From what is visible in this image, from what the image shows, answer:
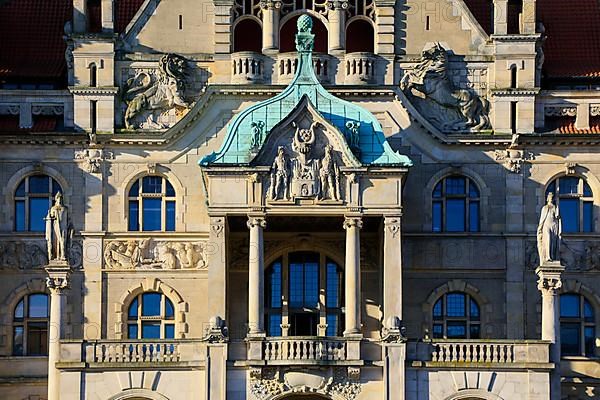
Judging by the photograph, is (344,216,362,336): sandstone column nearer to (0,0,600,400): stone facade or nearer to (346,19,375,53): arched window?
(0,0,600,400): stone facade

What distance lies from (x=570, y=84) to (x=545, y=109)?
125 cm

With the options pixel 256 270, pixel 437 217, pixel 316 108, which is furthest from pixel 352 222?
pixel 437 217

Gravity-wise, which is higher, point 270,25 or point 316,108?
point 270,25

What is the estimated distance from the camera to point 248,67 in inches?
2128

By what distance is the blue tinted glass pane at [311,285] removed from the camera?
2120 inches

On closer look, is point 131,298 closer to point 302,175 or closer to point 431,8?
point 302,175

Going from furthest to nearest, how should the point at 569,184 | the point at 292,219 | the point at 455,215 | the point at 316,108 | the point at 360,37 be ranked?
the point at 360,37, the point at 569,184, the point at 455,215, the point at 292,219, the point at 316,108

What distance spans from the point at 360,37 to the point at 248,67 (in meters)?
3.08

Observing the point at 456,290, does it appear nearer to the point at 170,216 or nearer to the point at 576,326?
the point at 576,326

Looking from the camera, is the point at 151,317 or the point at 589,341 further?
the point at 589,341

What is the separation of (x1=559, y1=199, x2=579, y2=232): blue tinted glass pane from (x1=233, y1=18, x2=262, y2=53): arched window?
825cm

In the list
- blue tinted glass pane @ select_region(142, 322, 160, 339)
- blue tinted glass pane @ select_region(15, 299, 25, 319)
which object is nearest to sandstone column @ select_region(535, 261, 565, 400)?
blue tinted glass pane @ select_region(142, 322, 160, 339)

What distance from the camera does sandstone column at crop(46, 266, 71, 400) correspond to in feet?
167

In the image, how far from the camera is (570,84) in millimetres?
55688
